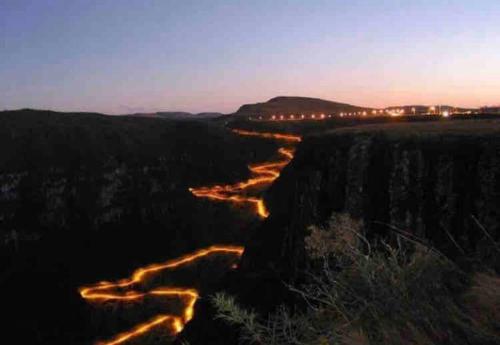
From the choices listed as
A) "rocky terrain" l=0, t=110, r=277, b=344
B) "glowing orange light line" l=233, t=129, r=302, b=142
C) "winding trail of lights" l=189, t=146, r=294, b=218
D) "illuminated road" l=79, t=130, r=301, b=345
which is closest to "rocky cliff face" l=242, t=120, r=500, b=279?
"illuminated road" l=79, t=130, r=301, b=345

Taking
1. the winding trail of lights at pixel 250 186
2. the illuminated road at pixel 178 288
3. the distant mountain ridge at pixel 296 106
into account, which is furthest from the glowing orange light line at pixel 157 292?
the distant mountain ridge at pixel 296 106

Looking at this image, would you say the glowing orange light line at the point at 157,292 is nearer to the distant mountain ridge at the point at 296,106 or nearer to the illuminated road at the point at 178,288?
Result: the illuminated road at the point at 178,288

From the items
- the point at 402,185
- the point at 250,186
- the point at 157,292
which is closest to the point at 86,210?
the point at 157,292

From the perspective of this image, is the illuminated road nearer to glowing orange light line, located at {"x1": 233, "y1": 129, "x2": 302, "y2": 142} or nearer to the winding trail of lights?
the winding trail of lights

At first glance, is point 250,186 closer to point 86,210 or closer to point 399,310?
point 86,210

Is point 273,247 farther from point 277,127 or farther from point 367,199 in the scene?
point 277,127

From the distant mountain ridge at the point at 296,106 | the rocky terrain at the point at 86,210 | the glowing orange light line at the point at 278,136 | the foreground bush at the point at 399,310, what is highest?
the distant mountain ridge at the point at 296,106
